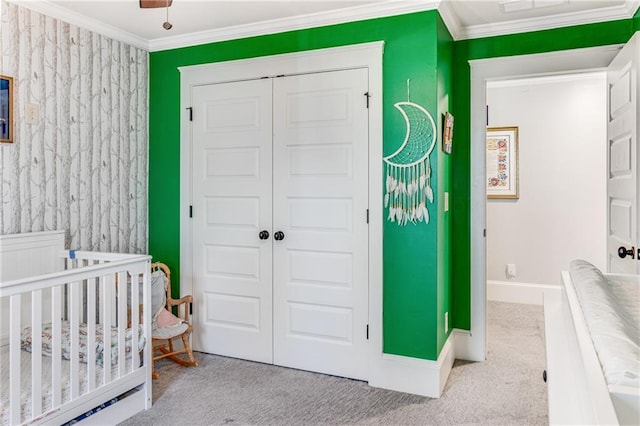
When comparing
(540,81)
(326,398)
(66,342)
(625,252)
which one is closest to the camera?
(66,342)

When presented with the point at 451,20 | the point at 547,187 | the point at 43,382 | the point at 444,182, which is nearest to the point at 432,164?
the point at 444,182

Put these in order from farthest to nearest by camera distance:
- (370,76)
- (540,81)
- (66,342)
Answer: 1. (540,81)
2. (370,76)
3. (66,342)

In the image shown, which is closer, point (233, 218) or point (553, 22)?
point (553, 22)

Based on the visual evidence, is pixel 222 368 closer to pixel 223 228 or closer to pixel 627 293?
pixel 223 228

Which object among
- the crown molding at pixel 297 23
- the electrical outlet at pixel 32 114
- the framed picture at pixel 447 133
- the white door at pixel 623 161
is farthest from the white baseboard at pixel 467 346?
the electrical outlet at pixel 32 114

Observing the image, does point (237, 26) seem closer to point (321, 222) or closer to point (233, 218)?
point (233, 218)

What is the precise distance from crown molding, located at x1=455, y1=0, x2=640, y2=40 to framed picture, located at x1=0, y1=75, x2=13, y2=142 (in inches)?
111

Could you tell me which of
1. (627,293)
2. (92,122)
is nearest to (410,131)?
(627,293)

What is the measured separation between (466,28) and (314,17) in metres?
1.07

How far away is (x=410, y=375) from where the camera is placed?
2.68m

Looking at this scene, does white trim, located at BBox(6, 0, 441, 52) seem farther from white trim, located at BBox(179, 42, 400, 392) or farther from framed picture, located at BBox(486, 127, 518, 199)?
framed picture, located at BBox(486, 127, 518, 199)

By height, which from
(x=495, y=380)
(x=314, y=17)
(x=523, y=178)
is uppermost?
(x=314, y=17)

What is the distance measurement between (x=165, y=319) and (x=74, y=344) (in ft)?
3.27

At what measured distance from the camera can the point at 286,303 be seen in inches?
120
